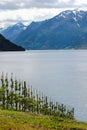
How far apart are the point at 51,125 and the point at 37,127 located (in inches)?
131

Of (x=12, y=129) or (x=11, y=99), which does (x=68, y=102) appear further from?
(x=12, y=129)

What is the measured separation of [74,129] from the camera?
4444 centimetres

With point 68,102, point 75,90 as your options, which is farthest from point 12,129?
point 75,90

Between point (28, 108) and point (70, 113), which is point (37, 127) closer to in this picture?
point (28, 108)

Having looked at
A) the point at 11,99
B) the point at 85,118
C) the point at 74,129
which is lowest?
the point at 85,118

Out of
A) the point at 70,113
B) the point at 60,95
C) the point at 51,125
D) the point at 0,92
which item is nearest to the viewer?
the point at 51,125

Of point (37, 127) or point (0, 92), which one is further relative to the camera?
point (0, 92)

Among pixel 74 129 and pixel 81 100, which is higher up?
pixel 74 129

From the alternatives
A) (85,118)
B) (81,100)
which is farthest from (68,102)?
(85,118)

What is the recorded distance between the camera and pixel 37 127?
41.8m

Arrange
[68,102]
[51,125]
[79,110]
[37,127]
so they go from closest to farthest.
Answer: [37,127]
[51,125]
[79,110]
[68,102]

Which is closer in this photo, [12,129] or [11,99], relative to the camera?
[12,129]

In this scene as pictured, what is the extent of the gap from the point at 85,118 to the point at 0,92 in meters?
35.4

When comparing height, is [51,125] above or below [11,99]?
above
